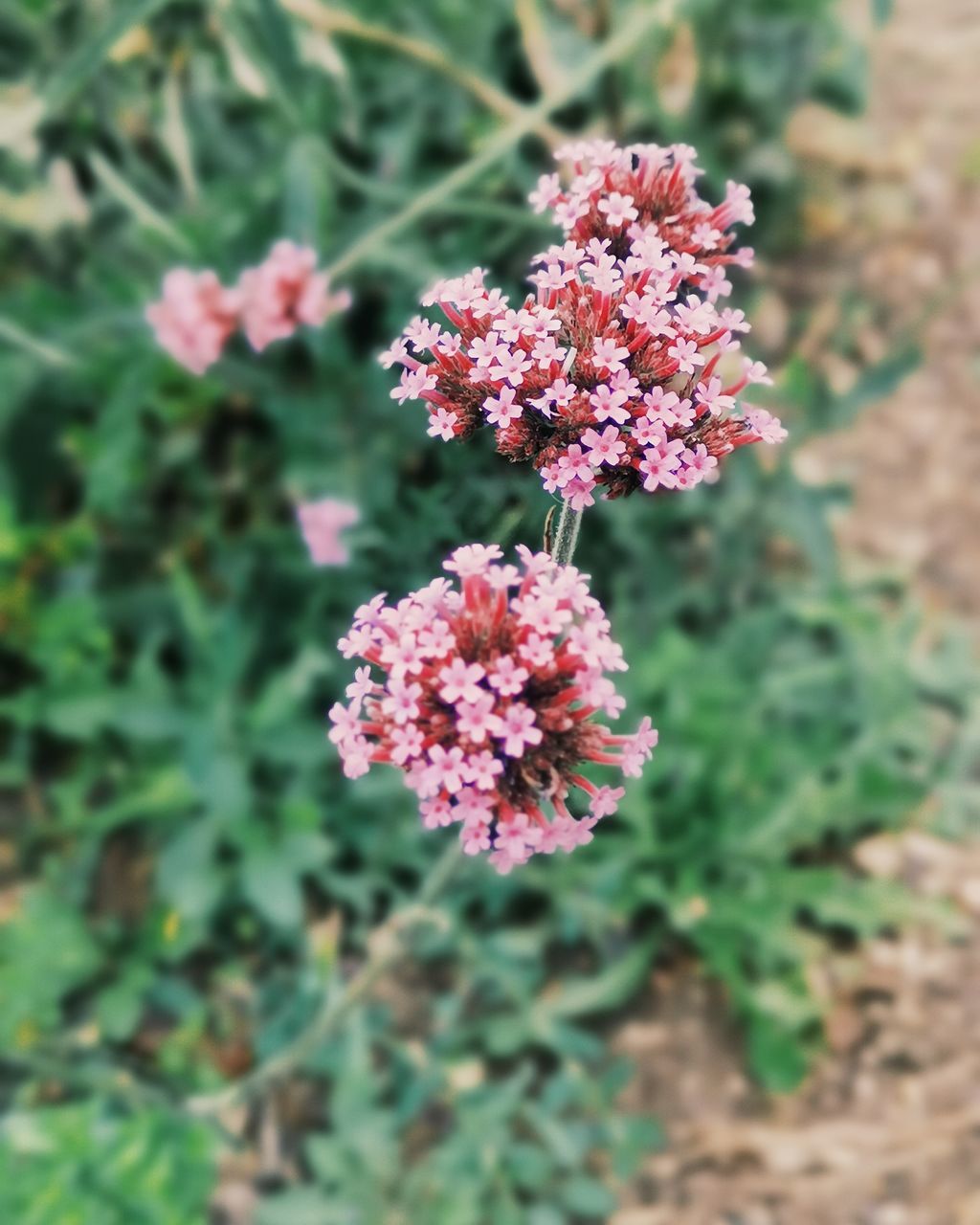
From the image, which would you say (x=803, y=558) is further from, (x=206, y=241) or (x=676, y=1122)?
(x=206, y=241)

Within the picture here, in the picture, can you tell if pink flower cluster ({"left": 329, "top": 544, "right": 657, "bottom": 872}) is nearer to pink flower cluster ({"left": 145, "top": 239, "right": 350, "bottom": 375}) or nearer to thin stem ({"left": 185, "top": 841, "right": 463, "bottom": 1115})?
thin stem ({"left": 185, "top": 841, "right": 463, "bottom": 1115})

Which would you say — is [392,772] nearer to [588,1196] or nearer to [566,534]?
[588,1196]

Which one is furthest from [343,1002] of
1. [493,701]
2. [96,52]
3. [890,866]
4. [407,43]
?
[407,43]

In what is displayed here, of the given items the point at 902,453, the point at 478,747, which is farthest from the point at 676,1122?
the point at 902,453

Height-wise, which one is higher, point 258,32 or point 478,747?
point 258,32

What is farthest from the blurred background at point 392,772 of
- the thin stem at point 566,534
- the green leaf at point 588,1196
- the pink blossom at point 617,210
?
the pink blossom at point 617,210

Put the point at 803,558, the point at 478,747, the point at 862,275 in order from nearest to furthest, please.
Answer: the point at 478,747 → the point at 803,558 → the point at 862,275
